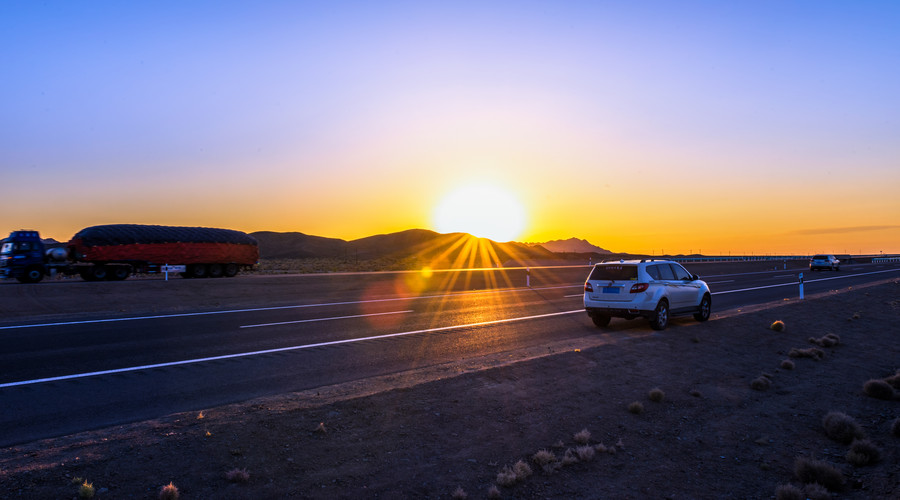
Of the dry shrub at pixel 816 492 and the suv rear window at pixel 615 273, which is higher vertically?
the suv rear window at pixel 615 273

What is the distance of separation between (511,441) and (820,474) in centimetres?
311

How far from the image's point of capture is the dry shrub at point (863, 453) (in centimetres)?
598

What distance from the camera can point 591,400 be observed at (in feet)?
25.6

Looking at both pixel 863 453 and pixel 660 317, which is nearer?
pixel 863 453

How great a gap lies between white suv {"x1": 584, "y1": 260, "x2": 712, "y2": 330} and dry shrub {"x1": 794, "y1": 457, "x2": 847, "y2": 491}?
8.15 m

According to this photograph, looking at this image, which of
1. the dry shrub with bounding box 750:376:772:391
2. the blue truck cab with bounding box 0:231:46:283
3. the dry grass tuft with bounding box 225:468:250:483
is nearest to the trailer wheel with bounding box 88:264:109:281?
the blue truck cab with bounding box 0:231:46:283

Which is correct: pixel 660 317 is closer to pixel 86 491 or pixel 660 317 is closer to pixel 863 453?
pixel 863 453

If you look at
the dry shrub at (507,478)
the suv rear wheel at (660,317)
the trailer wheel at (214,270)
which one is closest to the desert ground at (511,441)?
the dry shrub at (507,478)

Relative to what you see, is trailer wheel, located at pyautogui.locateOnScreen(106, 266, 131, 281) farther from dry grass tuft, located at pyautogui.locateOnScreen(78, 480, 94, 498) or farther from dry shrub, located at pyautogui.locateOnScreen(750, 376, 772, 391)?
dry shrub, located at pyautogui.locateOnScreen(750, 376, 772, 391)

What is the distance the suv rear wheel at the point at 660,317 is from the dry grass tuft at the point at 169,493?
11.8m

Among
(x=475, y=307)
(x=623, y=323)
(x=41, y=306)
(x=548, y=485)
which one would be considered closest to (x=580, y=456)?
(x=548, y=485)

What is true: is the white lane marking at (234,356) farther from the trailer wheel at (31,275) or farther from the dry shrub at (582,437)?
the trailer wheel at (31,275)

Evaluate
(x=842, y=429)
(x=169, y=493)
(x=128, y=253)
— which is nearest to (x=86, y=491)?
(x=169, y=493)

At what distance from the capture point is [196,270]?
35.3 metres
